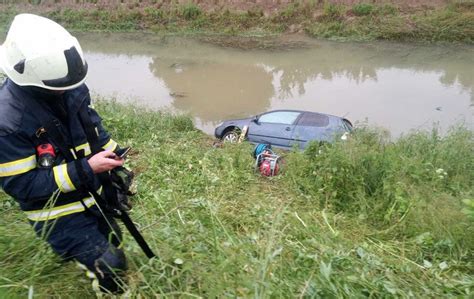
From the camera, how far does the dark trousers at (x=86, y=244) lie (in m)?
1.93

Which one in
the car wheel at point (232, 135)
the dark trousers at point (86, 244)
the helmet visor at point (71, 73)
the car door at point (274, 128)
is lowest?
the car wheel at point (232, 135)

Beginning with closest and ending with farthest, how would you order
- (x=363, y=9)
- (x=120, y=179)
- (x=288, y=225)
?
(x=120, y=179)
(x=288, y=225)
(x=363, y=9)

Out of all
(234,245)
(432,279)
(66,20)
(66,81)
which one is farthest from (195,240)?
(66,20)

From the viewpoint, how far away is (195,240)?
2.19 metres

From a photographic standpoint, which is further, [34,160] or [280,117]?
[280,117]

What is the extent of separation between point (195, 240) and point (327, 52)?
15.8m

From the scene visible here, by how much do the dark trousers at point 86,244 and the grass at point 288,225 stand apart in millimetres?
75

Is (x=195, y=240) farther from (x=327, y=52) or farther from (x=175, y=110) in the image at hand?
(x=327, y=52)

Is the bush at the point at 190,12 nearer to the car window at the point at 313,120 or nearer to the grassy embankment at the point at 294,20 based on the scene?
the grassy embankment at the point at 294,20

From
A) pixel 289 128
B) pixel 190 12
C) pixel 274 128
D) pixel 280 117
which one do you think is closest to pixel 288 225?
pixel 289 128

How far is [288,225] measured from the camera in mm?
2500

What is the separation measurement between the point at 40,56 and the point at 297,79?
12640mm

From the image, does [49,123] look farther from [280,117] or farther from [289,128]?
[280,117]

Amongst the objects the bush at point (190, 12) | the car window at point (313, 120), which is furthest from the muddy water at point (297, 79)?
the bush at point (190, 12)
